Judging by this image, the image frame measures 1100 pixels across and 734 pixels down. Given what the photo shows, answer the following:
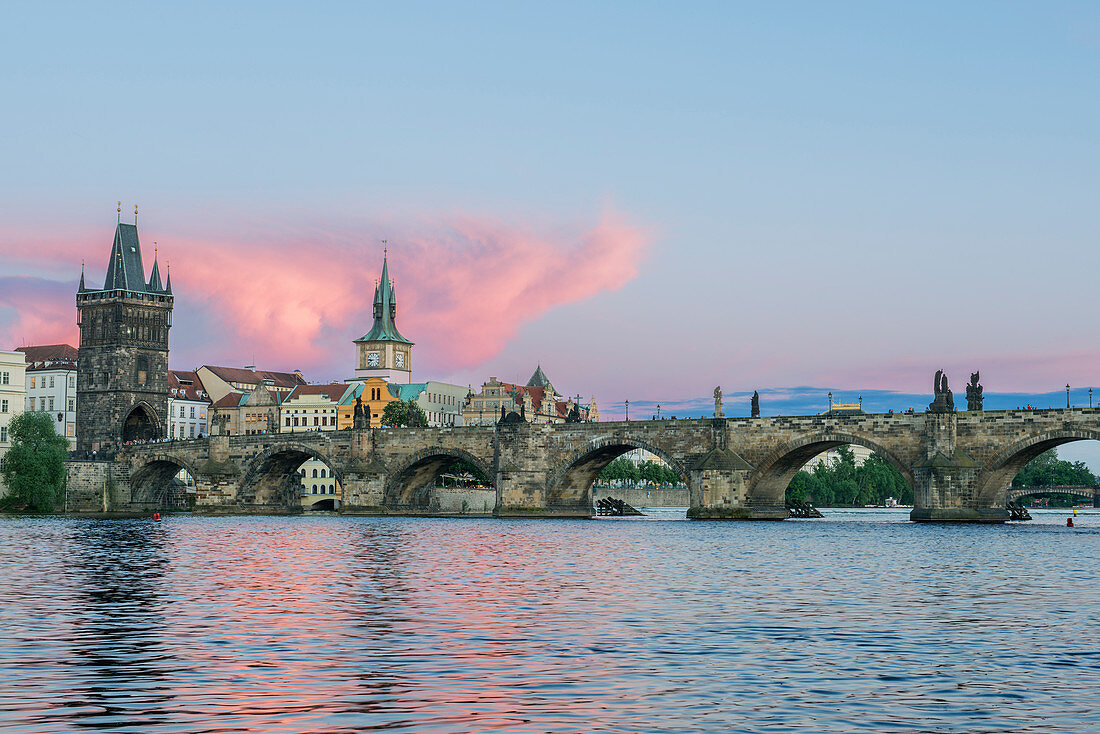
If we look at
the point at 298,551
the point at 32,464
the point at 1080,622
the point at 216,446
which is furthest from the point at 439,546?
the point at 216,446

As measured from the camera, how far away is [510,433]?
353 feet

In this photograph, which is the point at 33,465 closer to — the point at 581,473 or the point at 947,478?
the point at 581,473

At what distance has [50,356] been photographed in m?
176

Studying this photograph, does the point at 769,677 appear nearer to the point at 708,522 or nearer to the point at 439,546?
the point at 439,546

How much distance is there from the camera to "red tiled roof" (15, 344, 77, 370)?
171875 millimetres

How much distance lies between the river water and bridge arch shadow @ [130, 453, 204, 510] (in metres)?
91.5

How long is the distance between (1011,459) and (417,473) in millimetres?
53988

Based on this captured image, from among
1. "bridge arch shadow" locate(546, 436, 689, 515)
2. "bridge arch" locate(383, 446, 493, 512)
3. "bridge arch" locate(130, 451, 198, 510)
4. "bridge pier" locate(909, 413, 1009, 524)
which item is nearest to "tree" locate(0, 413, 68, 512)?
"bridge arch" locate(130, 451, 198, 510)

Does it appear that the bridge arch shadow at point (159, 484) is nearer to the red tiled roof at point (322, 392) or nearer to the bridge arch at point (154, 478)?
the bridge arch at point (154, 478)

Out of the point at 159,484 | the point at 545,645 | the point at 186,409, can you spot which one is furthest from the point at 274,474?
the point at 545,645

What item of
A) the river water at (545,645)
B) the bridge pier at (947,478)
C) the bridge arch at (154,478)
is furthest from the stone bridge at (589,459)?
the river water at (545,645)

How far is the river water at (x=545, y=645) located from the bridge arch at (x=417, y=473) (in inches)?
2521

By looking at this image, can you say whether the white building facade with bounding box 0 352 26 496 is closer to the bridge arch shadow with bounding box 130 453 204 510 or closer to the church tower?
the bridge arch shadow with bounding box 130 453 204 510

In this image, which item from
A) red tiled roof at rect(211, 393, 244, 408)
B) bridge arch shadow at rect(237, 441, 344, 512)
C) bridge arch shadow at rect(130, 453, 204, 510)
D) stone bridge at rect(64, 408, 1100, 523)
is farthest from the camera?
red tiled roof at rect(211, 393, 244, 408)
